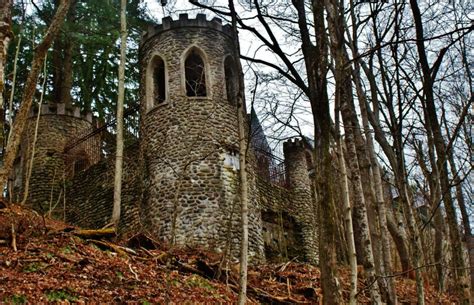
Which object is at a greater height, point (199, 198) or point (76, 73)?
point (76, 73)

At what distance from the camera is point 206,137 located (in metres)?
14.9

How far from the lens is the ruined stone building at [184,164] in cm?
1396

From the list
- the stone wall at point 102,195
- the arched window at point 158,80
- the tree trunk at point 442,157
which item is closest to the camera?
the tree trunk at point 442,157

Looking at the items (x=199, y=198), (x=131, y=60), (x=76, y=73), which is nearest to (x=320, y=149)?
(x=199, y=198)

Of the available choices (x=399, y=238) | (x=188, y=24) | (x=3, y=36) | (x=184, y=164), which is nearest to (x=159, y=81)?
(x=188, y=24)

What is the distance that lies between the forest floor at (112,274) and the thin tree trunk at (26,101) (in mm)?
1020

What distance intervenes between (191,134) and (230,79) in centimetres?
284

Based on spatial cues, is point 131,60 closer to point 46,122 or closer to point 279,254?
point 46,122

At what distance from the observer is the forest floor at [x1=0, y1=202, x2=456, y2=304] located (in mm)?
6750

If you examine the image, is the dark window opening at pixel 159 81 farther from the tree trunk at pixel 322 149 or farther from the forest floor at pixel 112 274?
the tree trunk at pixel 322 149

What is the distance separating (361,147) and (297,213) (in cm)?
1006

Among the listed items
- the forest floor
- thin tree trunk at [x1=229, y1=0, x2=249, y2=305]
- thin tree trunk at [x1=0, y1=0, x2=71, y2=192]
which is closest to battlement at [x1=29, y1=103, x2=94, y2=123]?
the forest floor

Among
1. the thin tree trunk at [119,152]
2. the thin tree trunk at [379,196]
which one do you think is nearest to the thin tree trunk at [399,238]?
the thin tree trunk at [379,196]

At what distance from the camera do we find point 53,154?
18969mm
